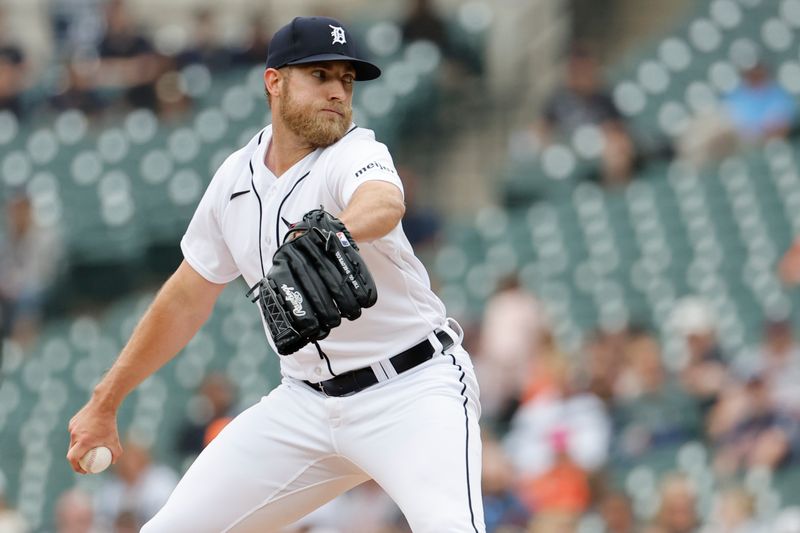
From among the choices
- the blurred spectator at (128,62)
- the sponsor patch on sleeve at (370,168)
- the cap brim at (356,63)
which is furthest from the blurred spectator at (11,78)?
the sponsor patch on sleeve at (370,168)

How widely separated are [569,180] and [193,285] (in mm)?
7793

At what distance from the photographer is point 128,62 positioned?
13.5 metres

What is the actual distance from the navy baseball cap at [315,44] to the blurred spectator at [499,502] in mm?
3804

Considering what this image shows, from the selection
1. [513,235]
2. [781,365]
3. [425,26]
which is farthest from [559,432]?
[425,26]

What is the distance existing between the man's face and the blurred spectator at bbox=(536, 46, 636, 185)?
25.6 feet

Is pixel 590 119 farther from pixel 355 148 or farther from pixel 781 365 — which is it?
pixel 355 148

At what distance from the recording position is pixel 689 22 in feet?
45.7

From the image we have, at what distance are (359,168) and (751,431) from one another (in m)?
4.56

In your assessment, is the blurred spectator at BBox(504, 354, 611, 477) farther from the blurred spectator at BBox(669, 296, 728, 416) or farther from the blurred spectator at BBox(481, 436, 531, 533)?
the blurred spectator at BBox(669, 296, 728, 416)

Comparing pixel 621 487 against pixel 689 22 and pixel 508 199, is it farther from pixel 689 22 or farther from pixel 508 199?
pixel 689 22

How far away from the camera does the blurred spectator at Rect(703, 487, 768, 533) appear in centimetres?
746

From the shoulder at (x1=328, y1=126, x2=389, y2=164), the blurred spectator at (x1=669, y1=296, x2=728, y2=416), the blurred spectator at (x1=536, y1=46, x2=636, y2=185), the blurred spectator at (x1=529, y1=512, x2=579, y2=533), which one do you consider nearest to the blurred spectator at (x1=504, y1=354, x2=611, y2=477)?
the blurred spectator at (x1=529, y1=512, x2=579, y2=533)

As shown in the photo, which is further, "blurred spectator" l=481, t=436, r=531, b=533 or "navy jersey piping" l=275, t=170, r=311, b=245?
"blurred spectator" l=481, t=436, r=531, b=533

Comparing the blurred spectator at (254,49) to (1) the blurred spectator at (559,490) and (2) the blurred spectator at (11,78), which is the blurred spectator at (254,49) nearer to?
(2) the blurred spectator at (11,78)
